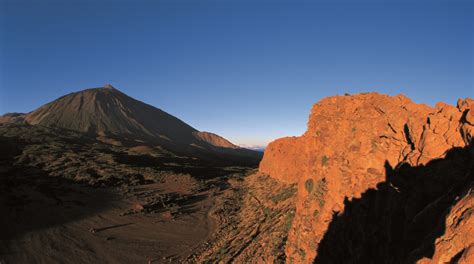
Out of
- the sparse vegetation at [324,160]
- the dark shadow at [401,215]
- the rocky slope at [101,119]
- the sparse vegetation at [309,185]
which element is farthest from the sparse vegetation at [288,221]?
the rocky slope at [101,119]

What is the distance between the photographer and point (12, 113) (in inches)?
7185

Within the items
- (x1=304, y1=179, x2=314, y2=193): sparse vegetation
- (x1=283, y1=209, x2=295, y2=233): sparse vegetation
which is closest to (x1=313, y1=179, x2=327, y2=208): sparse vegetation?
(x1=304, y1=179, x2=314, y2=193): sparse vegetation

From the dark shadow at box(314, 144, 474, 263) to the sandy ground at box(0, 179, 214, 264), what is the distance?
17.1 metres

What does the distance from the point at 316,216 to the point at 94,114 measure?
173101 millimetres

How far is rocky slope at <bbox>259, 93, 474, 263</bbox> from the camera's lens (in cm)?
768

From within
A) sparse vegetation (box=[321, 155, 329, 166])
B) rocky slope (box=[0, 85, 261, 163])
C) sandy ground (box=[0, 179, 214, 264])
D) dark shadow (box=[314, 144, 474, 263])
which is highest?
rocky slope (box=[0, 85, 261, 163])

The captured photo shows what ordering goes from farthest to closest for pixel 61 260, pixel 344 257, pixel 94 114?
pixel 94 114, pixel 61 260, pixel 344 257

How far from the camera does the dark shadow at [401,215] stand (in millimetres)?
7988

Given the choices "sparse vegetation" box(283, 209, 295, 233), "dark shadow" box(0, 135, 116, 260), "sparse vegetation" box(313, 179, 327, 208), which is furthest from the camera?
"dark shadow" box(0, 135, 116, 260)

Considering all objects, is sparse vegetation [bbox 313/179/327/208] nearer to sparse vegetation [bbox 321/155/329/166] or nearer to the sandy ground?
sparse vegetation [bbox 321/155/329/166]

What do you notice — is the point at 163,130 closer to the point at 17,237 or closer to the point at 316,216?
the point at 17,237

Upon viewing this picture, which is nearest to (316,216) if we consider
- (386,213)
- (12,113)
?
(386,213)

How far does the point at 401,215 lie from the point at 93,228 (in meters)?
32.1

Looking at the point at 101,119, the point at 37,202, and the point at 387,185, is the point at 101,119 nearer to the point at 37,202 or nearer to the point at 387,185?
the point at 37,202
